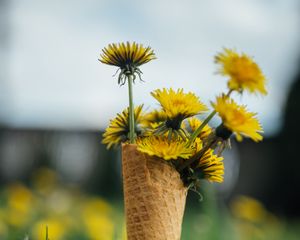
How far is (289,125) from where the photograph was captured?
779 centimetres

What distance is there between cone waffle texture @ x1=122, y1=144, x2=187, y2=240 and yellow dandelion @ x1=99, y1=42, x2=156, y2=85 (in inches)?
3.3

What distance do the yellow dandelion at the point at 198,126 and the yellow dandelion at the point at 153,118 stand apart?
34 millimetres

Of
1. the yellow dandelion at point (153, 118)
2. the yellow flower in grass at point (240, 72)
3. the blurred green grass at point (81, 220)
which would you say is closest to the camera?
the yellow flower in grass at point (240, 72)

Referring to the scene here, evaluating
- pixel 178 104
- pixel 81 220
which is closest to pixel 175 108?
pixel 178 104

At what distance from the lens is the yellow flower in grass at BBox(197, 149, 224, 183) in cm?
71

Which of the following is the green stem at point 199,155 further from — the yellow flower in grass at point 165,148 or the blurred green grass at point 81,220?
the blurred green grass at point 81,220

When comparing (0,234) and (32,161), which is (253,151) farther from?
(0,234)

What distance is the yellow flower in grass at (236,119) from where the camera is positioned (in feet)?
2.17

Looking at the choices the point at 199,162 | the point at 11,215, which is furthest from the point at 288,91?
the point at 199,162

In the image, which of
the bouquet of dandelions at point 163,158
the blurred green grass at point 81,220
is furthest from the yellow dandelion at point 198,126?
the blurred green grass at point 81,220

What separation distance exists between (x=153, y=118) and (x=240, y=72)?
6.4 inches

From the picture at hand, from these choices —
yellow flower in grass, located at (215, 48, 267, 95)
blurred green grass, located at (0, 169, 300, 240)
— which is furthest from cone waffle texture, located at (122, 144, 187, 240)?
blurred green grass, located at (0, 169, 300, 240)

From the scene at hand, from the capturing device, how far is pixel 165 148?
687 mm

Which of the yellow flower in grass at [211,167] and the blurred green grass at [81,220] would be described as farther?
the blurred green grass at [81,220]
